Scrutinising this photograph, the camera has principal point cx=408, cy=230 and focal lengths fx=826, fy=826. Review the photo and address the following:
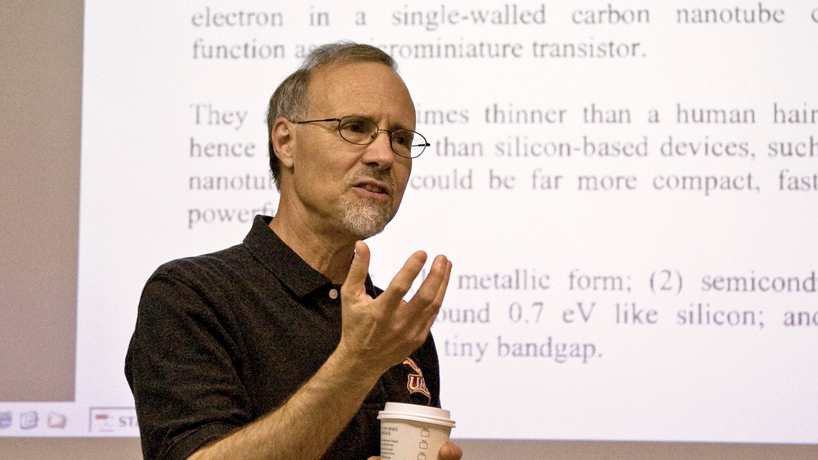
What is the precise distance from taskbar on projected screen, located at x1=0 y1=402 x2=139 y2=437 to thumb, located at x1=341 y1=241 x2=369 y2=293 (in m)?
1.83

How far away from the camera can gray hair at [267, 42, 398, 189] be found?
183 cm

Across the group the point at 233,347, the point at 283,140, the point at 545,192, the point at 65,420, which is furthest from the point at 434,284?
the point at 65,420

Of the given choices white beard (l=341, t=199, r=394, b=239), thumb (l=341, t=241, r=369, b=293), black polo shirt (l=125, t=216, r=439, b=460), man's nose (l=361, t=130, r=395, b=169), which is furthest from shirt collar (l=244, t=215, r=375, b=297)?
thumb (l=341, t=241, r=369, b=293)

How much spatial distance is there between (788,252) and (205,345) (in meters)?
2.12

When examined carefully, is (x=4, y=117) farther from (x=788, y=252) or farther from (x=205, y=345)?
(x=788, y=252)

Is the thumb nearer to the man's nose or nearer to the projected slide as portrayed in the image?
the man's nose

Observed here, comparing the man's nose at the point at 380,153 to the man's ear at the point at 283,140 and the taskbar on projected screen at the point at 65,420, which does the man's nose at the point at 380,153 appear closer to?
the man's ear at the point at 283,140

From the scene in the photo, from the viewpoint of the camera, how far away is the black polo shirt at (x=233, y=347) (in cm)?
132

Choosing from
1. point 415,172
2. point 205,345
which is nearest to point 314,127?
point 205,345

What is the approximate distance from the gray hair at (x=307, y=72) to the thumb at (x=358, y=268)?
2.29ft

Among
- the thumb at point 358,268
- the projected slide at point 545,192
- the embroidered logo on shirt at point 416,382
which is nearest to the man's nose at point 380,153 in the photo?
the embroidered logo on shirt at point 416,382

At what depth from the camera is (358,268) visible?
46.6 inches

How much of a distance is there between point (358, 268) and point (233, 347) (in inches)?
14.8

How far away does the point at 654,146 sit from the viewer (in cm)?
282
